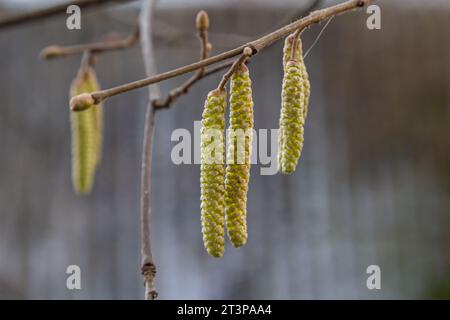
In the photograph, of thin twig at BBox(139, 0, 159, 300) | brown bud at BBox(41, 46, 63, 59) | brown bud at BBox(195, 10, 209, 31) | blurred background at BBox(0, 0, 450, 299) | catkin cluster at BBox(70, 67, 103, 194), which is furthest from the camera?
blurred background at BBox(0, 0, 450, 299)

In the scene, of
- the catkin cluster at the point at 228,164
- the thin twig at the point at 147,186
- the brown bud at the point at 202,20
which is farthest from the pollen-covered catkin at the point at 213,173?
the brown bud at the point at 202,20

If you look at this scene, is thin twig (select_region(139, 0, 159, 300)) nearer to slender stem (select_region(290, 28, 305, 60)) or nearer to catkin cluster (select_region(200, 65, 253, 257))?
catkin cluster (select_region(200, 65, 253, 257))

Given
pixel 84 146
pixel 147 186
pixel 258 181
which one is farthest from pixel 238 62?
pixel 258 181

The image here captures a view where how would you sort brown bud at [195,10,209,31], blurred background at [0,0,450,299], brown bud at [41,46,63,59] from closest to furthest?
brown bud at [195,10,209,31] → brown bud at [41,46,63,59] → blurred background at [0,0,450,299]

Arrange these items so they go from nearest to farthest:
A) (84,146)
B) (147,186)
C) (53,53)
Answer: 1. (147,186)
2. (84,146)
3. (53,53)

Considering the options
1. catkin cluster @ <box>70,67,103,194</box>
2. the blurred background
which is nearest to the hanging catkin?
catkin cluster @ <box>70,67,103,194</box>

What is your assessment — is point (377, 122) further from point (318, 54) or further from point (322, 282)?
point (322, 282)

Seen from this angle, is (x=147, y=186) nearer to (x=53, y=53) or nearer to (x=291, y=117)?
(x=291, y=117)
